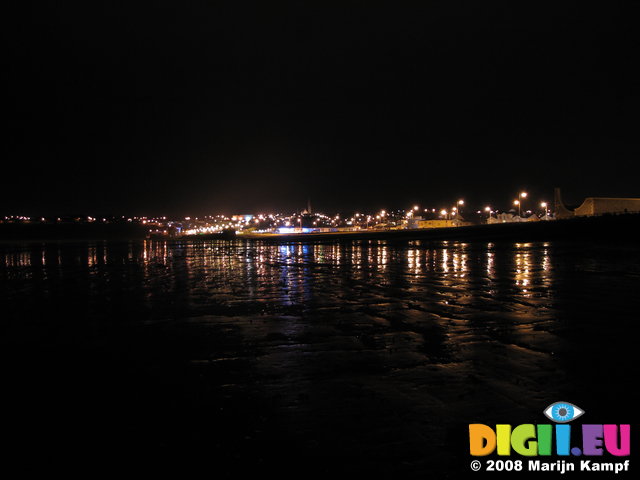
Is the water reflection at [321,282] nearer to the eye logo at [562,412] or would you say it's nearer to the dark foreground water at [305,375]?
the dark foreground water at [305,375]

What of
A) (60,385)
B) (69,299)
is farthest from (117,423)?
(69,299)

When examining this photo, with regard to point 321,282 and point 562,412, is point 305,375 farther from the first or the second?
point 321,282

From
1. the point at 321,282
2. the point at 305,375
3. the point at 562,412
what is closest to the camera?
the point at 562,412

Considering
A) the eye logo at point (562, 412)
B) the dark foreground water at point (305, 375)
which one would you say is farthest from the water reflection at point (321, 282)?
the eye logo at point (562, 412)

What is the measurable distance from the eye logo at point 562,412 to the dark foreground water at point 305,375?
13cm

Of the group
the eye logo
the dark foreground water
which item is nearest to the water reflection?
the dark foreground water

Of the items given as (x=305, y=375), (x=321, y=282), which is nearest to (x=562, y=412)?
(x=305, y=375)

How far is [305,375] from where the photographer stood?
6203mm

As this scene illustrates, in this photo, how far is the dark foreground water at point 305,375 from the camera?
168 inches

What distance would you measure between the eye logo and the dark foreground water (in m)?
0.13

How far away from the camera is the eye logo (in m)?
4.75

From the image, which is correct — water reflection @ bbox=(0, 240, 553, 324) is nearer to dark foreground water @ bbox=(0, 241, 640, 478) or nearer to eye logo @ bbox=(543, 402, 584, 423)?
dark foreground water @ bbox=(0, 241, 640, 478)

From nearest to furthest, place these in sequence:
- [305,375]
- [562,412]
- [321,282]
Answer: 1. [562,412]
2. [305,375]
3. [321,282]

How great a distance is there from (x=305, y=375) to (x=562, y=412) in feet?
10.2
